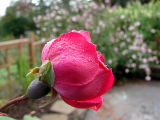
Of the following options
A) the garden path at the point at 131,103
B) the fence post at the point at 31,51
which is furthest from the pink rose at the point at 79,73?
the fence post at the point at 31,51

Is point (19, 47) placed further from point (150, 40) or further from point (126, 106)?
point (150, 40)

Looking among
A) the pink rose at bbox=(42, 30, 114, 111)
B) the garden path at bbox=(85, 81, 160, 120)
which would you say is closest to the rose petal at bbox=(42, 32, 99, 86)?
the pink rose at bbox=(42, 30, 114, 111)

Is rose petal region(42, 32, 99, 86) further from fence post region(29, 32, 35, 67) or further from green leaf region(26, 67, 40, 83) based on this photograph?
fence post region(29, 32, 35, 67)

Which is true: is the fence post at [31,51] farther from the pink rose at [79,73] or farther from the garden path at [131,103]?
the pink rose at [79,73]

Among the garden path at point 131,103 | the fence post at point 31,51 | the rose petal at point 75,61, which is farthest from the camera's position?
the fence post at point 31,51

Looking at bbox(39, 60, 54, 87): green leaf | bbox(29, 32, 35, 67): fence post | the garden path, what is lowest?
the garden path

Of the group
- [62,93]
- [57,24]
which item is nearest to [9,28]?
[57,24]

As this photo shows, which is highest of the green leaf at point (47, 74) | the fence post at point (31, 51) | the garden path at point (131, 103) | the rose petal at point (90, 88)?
the green leaf at point (47, 74)

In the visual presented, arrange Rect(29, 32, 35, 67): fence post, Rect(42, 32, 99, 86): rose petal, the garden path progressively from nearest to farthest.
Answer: Rect(42, 32, 99, 86): rose petal → the garden path → Rect(29, 32, 35, 67): fence post

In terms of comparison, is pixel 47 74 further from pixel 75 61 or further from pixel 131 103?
pixel 131 103
